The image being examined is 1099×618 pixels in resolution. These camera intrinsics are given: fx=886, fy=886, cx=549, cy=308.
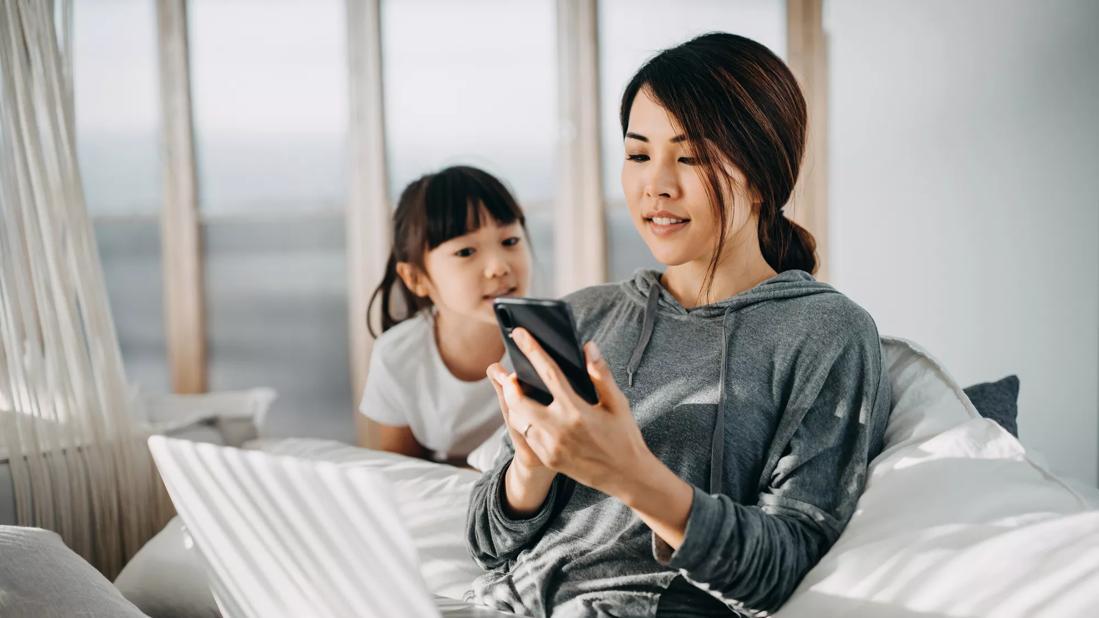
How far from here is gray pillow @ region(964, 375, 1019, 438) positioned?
1.22 meters

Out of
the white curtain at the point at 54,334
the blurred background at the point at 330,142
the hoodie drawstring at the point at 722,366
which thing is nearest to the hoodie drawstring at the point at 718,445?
the hoodie drawstring at the point at 722,366

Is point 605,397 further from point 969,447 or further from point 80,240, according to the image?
point 80,240

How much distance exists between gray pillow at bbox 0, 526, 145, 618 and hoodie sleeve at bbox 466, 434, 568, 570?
0.38 m

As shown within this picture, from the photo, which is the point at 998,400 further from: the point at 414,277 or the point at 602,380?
the point at 414,277

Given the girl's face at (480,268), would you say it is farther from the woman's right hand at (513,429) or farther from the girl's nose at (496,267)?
the woman's right hand at (513,429)

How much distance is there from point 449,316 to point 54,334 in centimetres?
78

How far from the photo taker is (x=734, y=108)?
98 cm

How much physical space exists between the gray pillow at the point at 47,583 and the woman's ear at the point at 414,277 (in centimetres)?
95

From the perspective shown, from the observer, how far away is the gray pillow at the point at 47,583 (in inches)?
36.2

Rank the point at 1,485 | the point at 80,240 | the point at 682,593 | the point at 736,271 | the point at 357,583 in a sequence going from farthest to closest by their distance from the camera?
the point at 80,240, the point at 1,485, the point at 736,271, the point at 682,593, the point at 357,583

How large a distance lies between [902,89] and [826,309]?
1233 millimetres

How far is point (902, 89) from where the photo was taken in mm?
1983

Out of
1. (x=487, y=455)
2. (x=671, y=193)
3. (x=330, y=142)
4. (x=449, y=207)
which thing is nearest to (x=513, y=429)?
(x=671, y=193)

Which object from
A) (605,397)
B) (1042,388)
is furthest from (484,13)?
(605,397)
